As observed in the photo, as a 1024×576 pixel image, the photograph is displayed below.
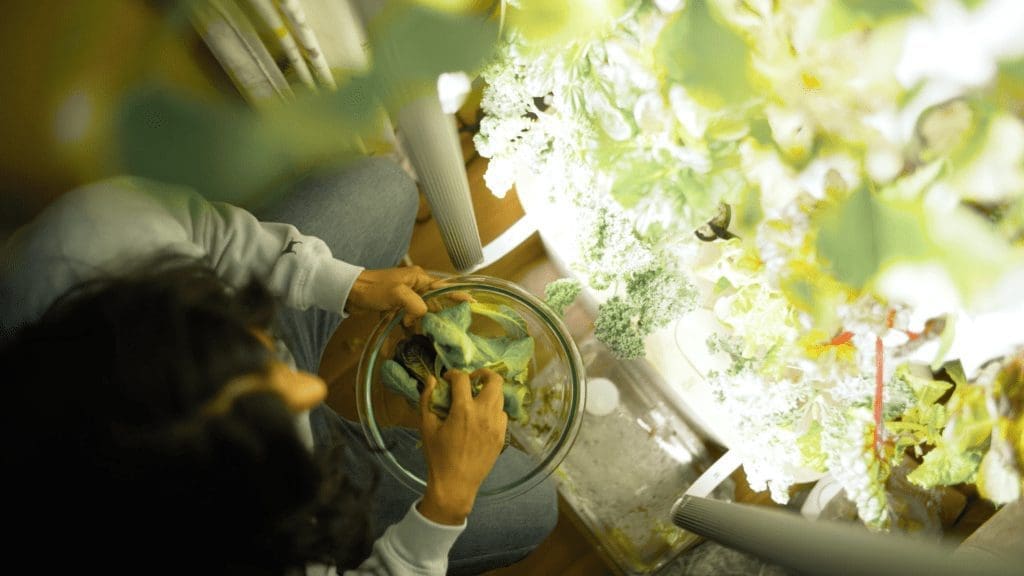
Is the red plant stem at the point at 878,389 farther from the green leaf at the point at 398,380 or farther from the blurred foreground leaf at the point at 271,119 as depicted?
the green leaf at the point at 398,380

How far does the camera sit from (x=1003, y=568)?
0.94ft

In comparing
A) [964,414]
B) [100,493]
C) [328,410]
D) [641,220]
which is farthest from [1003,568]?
[328,410]

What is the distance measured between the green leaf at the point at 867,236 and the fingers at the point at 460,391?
0.41 metres

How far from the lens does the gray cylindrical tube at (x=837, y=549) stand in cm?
29

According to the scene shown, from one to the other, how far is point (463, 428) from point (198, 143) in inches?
14.8

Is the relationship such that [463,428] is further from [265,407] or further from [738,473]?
[738,473]

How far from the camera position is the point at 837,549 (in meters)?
0.34

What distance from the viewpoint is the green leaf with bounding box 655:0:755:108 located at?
248 mm

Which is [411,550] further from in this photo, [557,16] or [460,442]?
[557,16]

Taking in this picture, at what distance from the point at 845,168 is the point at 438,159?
274 millimetres

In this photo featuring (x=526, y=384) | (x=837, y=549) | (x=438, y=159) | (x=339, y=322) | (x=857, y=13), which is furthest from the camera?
(x=339, y=322)

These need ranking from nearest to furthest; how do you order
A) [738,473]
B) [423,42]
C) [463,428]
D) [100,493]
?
[423,42] → [100,493] → [463,428] → [738,473]

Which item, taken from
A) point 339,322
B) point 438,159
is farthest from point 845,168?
point 339,322

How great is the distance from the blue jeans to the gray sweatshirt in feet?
0.32
